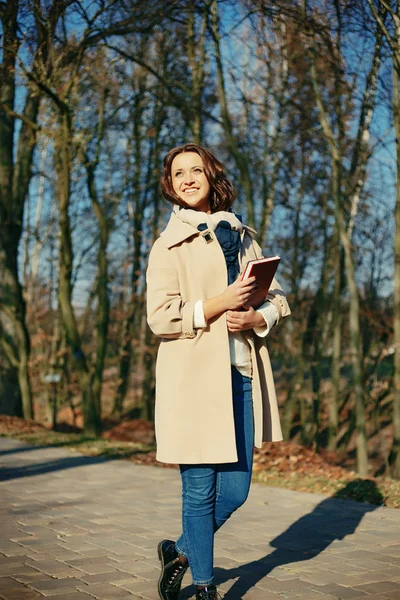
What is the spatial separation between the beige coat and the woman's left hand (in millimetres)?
35

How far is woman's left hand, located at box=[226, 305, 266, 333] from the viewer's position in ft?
12.1

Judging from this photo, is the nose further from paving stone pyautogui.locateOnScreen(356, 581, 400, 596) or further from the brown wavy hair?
paving stone pyautogui.locateOnScreen(356, 581, 400, 596)

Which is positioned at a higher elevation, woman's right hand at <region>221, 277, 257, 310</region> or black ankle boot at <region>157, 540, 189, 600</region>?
woman's right hand at <region>221, 277, 257, 310</region>

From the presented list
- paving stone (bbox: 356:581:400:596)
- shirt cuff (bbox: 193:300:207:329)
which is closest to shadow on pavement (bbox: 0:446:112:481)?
paving stone (bbox: 356:581:400:596)

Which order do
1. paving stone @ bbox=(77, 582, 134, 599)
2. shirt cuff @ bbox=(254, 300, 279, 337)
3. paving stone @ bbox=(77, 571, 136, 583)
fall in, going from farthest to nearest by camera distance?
1. paving stone @ bbox=(77, 571, 136, 583)
2. paving stone @ bbox=(77, 582, 134, 599)
3. shirt cuff @ bbox=(254, 300, 279, 337)

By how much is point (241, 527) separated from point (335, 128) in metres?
→ 9.47

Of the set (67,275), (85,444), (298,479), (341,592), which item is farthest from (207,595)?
(67,275)

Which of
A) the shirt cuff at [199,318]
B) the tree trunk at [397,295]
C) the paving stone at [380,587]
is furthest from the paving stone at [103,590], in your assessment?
the tree trunk at [397,295]

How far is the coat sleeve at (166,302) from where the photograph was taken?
366cm

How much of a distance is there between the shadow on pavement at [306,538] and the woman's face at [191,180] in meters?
1.97

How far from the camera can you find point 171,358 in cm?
376

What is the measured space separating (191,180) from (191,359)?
0.88 metres

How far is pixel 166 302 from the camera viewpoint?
3.70 meters

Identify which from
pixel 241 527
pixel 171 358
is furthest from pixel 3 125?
pixel 171 358
